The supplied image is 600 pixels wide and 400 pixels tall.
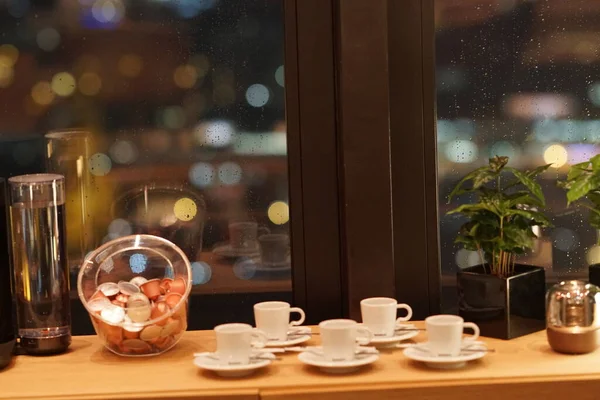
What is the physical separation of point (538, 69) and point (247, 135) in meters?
0.73

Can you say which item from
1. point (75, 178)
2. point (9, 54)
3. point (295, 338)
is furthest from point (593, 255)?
point (9, 54)

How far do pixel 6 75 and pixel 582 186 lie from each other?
4.39 ft

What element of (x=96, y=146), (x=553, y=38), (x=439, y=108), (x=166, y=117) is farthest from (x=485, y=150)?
(x=96, y=146)

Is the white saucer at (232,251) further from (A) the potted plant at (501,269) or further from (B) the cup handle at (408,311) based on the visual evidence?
(A) the potted plant at (501,269)

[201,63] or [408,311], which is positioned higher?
[201,63]

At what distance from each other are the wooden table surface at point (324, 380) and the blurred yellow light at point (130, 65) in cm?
72

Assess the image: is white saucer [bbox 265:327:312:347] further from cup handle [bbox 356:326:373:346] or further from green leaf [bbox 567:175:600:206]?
green leaf [bbox 567:175:600:206]

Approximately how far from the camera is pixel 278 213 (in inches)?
88.2

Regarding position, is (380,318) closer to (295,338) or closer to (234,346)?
(295,338)

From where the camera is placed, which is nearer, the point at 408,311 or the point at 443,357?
the point at 443,357

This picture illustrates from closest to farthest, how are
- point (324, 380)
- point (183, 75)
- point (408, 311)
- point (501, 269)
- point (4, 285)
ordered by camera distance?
point (324, 380)
point (4, 285)
point (501, 269)
point (408, 311)
point (183, 75)

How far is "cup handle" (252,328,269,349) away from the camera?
1867 mm

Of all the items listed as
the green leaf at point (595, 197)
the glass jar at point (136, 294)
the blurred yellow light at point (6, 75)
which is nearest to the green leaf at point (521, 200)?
the green leaf at point (595, 197)

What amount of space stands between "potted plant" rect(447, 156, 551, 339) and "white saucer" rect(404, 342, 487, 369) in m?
0.14
